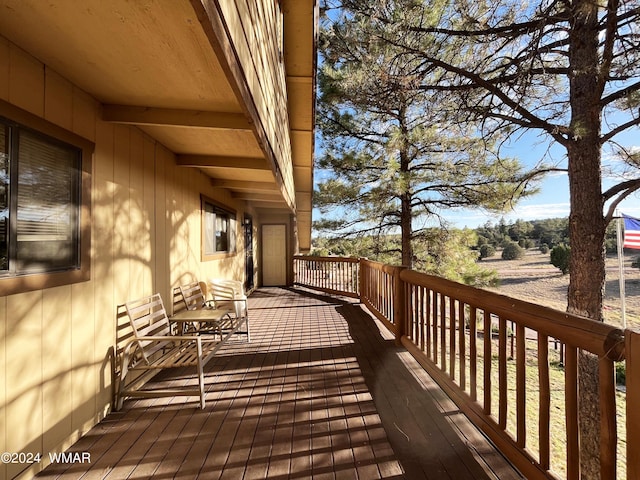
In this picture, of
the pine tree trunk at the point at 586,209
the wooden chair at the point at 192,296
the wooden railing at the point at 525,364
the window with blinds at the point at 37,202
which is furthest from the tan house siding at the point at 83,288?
the pine tree trunk at the point at 586,209

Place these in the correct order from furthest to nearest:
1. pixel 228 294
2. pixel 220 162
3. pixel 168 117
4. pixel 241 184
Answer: pixel 241 184 < pixel 228 294 < pixel 220 162 < pixel 168 117

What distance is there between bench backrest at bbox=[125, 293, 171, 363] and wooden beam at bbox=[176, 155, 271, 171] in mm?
1531

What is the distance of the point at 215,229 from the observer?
5145 millimetres

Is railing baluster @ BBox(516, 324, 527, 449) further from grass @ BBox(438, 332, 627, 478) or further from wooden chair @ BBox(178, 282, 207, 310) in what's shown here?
wooden chair @ BBox(178, 282, 207, 310)

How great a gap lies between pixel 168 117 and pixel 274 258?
23.6 ft

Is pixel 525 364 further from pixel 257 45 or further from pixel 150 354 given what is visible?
pixel 150 354

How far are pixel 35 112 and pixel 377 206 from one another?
774 centimetres

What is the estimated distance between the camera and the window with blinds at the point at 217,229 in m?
4.66

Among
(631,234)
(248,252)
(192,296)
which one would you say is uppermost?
(631,234)

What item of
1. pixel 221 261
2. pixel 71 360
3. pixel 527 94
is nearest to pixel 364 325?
pixel 221 261

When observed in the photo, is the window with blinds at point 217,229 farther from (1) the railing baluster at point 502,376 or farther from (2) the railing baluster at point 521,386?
(2) the railing baluster at point 521,386

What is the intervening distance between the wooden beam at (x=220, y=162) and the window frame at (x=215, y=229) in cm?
91

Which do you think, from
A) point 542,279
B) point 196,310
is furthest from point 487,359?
point 542,279

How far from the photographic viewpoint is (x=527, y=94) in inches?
165
